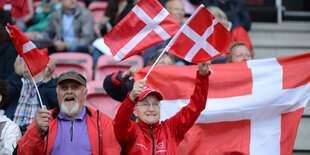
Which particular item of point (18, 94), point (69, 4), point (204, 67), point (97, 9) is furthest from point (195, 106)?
point (97, 9)

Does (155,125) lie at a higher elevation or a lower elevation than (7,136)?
higher

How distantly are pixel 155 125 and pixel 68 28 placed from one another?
3998 mm

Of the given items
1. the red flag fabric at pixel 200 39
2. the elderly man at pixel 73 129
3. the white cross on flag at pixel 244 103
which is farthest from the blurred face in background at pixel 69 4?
the red flag fabric at pixel 200 39

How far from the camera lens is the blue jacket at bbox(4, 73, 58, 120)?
5480mm

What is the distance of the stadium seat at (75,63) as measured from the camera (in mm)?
7145

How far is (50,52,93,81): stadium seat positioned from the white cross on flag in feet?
6.51

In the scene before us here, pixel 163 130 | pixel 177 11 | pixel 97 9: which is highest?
pixel 97 9

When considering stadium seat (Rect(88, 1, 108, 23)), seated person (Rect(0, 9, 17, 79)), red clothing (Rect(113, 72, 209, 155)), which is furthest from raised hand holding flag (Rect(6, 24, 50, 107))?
stadium seat (Rect(88, 1, 108, 23))

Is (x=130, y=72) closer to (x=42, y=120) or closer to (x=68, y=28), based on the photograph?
(x=42, y=120)

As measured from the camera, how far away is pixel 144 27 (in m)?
4.59

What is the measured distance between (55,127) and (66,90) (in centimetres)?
35

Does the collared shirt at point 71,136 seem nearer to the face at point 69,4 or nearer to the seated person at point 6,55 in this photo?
the seated person at point 6,55

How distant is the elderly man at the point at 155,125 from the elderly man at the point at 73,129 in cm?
18

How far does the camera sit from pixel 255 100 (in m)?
5.25
